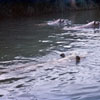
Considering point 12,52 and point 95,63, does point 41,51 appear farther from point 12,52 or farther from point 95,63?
point 95,63

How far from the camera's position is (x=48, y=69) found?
967 cm

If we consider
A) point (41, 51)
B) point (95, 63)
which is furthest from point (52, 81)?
point (41, 51)

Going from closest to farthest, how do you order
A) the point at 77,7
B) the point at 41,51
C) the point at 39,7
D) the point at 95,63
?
1. the point at 95,63
2. the point at 41,51
3. the point at 39,7
4. the point at 77,7

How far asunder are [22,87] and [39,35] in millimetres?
9364

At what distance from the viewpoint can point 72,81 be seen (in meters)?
8.58

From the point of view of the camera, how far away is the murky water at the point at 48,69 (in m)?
7.60

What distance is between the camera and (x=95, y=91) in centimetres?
777

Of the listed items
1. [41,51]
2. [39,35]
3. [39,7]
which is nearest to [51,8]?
[39,7]

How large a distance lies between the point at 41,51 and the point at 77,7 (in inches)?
1092

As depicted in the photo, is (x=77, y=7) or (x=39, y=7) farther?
(x=77, y=7)

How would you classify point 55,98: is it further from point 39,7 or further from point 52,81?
point 39,7

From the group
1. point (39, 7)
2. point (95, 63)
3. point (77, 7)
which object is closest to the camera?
point (95, 63)

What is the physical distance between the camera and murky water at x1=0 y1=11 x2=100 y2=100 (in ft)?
24.9

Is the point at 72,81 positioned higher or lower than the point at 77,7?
lower
